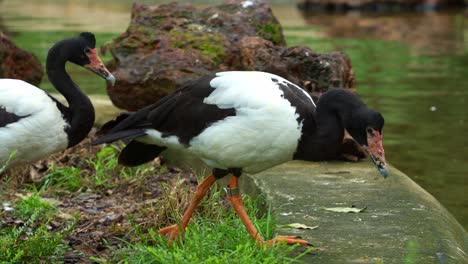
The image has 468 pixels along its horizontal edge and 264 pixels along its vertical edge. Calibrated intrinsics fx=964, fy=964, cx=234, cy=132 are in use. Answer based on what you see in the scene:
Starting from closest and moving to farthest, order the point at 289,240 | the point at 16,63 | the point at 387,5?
the point at 289,240 → the point at 16,63 → the point at 387,5

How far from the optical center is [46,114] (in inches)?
227

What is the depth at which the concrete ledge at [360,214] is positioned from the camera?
17.1 ft

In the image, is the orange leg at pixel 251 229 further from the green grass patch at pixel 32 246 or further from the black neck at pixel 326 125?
the green grass patch at pixel 32 246

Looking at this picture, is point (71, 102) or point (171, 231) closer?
point (171, 231)

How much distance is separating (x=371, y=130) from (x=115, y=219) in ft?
7.07

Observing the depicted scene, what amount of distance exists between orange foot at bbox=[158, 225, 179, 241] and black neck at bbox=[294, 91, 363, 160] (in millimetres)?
818

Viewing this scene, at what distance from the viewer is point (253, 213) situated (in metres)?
6.02

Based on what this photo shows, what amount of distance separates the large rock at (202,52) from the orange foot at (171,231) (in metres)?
2.50

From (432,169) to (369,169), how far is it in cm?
155

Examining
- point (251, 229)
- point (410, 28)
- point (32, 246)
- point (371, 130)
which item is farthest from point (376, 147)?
point (410, 28)

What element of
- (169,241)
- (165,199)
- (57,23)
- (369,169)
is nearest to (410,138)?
(369,169)

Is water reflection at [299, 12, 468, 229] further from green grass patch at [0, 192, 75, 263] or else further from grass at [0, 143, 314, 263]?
green grass patch at [0, 192, 75, 263]

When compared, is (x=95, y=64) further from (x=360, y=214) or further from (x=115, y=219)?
(x=360, y=214)

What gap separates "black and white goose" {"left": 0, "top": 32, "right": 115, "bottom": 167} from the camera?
5.71 metres
